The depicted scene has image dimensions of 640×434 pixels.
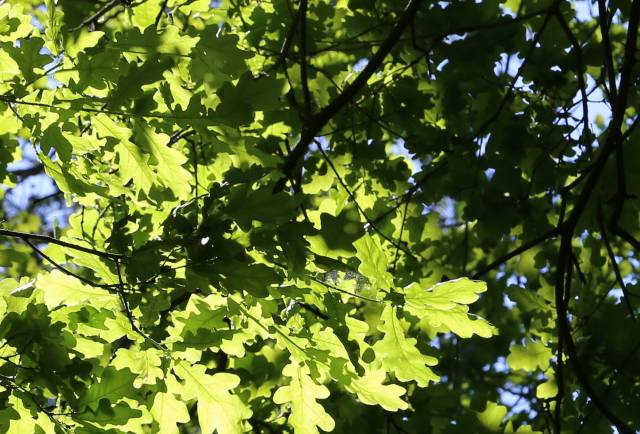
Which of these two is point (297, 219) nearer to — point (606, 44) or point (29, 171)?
point (606, 44)

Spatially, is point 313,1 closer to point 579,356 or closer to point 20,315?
point 579,356

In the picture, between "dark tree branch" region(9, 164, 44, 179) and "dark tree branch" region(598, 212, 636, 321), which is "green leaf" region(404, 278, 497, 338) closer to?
"dark tree branch" region(598, 212, 636, 321)

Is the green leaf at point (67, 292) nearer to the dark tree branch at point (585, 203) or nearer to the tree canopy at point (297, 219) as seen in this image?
the tree canopy at point (297, 219)

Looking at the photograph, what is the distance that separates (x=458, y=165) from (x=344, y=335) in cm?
127

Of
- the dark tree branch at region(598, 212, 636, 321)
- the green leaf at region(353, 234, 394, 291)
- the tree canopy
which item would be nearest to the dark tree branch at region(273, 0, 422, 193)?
the tree canopy

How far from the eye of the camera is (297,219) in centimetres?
237

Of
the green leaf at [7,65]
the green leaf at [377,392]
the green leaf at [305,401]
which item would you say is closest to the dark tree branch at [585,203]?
the green leaf at [377,392]

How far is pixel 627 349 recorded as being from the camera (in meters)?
2.30

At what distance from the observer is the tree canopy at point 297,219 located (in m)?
1.37

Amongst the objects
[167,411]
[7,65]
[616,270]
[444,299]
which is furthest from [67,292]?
[616,270]

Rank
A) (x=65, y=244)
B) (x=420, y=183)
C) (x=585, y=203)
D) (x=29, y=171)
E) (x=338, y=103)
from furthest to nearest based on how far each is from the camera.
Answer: (x=29, y=171)
(x=420, y=183)
(x=585, y=203)
(x=338, y=103)
(x=65, y=244)

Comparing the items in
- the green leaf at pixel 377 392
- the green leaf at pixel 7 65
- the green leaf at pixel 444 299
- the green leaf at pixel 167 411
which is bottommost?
the green leaf at pixel 167 411

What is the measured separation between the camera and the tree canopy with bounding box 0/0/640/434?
1.37 meters

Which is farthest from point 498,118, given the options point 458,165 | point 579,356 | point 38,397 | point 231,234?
point 38,397
